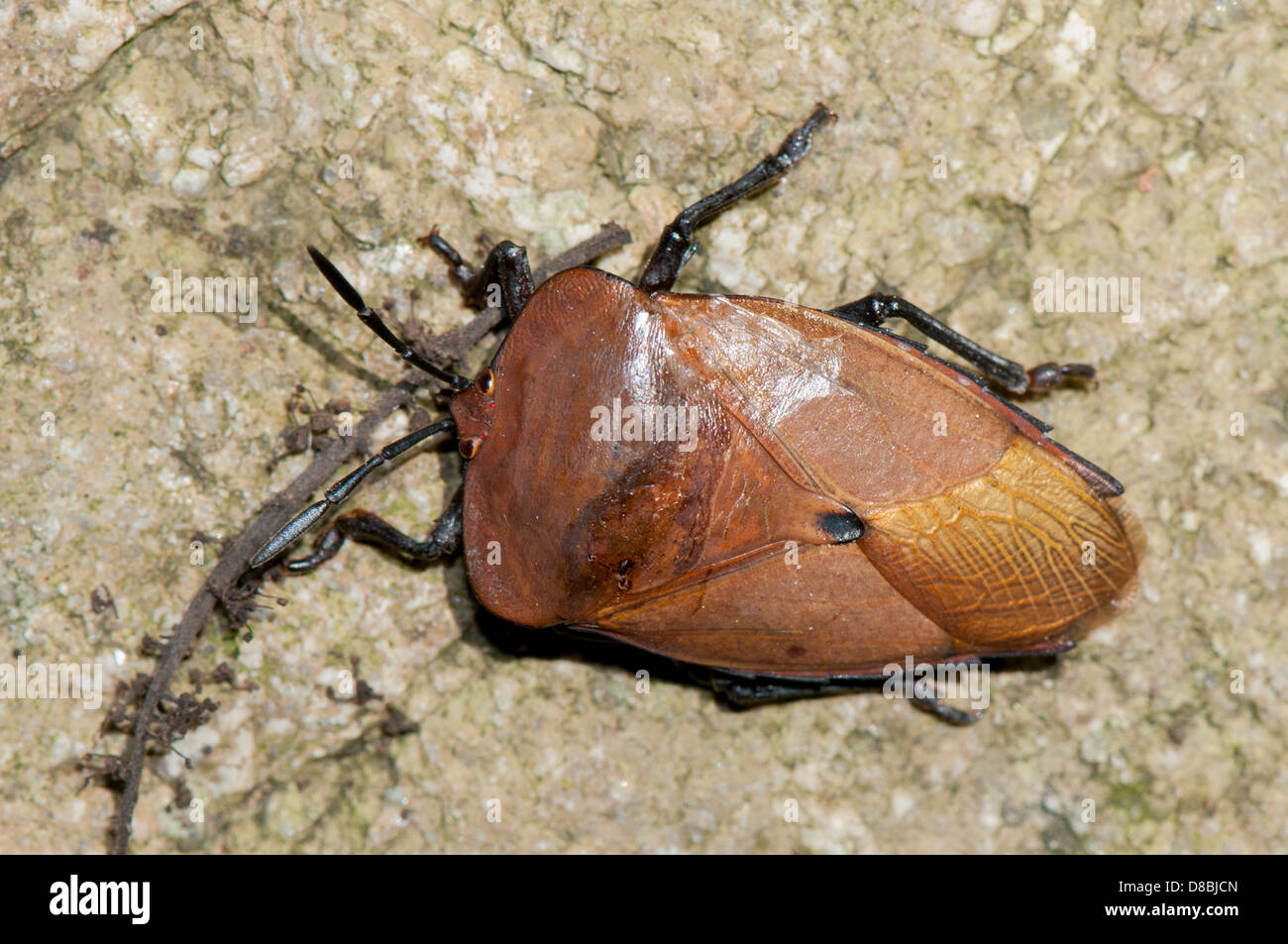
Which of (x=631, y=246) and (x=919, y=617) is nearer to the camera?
(x=919, y=617)

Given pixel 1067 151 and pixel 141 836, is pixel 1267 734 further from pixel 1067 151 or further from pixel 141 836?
pixel 141 836

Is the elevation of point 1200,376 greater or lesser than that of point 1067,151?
lesser

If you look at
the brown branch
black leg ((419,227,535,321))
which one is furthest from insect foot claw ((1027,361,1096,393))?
black leg ((419,227,535,321))

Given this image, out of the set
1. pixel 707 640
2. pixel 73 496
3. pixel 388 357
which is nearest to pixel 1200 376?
pixel 707 640

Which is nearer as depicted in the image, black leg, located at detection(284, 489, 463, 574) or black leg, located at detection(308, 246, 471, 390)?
black leg, located at detection(308, 246, 471, 390)

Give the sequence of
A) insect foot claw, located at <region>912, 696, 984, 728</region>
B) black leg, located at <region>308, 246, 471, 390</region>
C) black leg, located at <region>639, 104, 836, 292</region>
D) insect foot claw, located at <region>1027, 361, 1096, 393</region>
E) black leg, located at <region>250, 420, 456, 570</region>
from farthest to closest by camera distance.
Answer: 1. insect foot claw, located at <region>912, 696, 984, 728</region>
2. insect foot claw, located at <region>1027, 361, 1096, 393</region>
3. black leg, located at <region>639, 104, 836, 292</region>
4. black leg, located at <region>250, 420, 456, 570</region>
5. black leg, located at <region>308, 246, 471, 390</region>

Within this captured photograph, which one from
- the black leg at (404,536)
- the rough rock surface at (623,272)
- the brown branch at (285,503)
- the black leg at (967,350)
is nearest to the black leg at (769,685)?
the rough rock surface at (623,272)

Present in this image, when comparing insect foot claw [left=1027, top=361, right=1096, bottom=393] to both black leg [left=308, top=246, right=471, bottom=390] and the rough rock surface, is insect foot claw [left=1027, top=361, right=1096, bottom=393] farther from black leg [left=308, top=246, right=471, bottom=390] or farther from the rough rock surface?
black leg [left=308, top=246, right=471, bottom=390]
